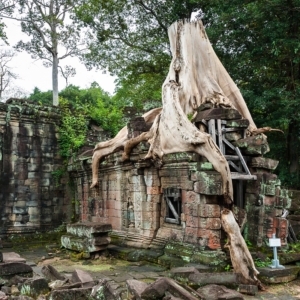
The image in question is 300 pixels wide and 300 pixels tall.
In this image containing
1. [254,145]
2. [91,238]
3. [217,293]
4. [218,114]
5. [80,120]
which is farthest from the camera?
[80,120]

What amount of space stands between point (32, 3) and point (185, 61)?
1383cm

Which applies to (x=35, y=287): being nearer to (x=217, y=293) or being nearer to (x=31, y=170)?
(x=217, y=293)

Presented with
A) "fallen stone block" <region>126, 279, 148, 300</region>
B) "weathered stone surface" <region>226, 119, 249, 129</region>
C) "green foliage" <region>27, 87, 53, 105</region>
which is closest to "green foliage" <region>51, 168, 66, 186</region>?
"weathered stone surface" <region>226, 119, 249, 129</region>

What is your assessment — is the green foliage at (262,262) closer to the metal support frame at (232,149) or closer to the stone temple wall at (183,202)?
the stone temple wall at (183,202)

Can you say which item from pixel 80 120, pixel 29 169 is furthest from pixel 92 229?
pixel 80 120

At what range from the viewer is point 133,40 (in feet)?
67.7

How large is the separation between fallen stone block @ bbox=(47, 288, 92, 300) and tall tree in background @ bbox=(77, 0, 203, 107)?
1562 centimetres

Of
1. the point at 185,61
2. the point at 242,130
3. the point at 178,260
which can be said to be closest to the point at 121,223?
the point at 178,260

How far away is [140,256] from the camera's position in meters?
8.54

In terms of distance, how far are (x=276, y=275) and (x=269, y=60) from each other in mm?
8846

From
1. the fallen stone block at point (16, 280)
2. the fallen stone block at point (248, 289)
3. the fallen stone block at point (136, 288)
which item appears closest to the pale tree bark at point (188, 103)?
the fallen stone block at point (248, 289)

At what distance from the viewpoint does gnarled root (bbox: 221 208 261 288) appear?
20.8ft

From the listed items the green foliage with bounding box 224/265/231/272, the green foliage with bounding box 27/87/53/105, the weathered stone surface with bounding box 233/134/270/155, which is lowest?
the green foliage with bounding box 224/265/231/272

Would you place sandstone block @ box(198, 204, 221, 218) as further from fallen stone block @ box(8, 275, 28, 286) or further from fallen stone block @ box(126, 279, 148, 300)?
fallen stone block @ box(8, 275, 28, 286)
